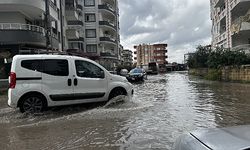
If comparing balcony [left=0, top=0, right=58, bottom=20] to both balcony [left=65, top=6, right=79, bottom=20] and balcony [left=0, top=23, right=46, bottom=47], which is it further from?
balcony [left=65, top=6, right=79, bottom=20]

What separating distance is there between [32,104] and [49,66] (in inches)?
54.6

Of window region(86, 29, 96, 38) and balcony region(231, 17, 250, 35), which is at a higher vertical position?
window region(86, 29, 96, 38)

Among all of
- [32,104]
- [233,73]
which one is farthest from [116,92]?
[233,73]

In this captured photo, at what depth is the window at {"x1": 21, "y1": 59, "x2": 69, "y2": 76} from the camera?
37.4ft

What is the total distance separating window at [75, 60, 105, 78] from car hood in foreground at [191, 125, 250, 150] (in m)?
8.77

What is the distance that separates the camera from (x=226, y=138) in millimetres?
3098

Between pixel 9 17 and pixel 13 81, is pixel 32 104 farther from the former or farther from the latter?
pixel 9 17

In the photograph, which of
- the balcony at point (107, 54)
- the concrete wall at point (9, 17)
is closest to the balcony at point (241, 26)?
the concrete wall at point (9, 17)

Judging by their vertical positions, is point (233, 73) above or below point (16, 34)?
below

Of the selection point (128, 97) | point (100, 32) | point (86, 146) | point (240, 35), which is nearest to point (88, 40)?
point (100, 32)

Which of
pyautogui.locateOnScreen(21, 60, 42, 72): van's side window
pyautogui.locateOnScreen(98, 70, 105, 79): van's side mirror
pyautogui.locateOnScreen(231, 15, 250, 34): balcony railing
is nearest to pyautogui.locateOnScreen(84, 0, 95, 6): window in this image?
pyautogui.locateOnScreen(231, 15, 250, 34): balcony railing

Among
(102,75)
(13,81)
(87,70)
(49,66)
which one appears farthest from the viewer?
(102,75)

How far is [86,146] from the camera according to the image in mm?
7207

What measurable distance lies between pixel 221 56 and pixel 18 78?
2241 cm
